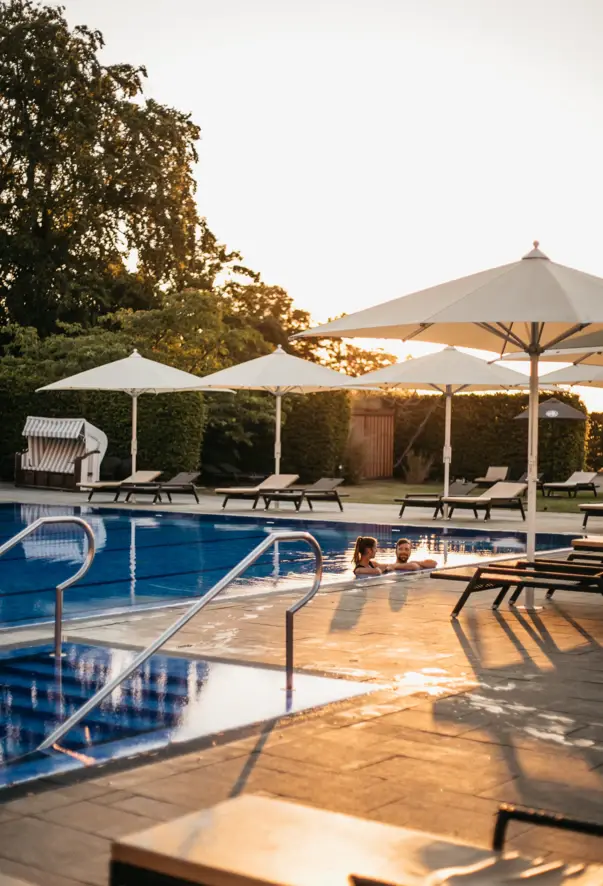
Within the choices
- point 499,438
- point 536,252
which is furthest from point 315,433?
point 536,252

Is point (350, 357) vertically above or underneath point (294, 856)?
above

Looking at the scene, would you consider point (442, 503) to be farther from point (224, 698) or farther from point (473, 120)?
point (224, 698)

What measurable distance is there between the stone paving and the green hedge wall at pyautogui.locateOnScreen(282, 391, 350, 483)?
21.3 m

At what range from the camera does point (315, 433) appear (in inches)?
1184

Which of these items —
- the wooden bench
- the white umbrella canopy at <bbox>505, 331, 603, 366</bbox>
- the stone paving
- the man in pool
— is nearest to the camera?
the wooden bench

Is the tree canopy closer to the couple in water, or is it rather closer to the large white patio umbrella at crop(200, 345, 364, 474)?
the large white patio umbrella at crop(200, 345, 364, 474)

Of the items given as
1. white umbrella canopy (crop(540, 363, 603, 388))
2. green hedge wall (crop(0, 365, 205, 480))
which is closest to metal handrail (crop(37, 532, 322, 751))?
white umbrella canopy (crop(540, 363, 603, 388))

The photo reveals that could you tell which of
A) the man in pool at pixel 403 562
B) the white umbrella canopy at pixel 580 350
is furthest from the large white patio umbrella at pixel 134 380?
the man in pool at pixel 403 562

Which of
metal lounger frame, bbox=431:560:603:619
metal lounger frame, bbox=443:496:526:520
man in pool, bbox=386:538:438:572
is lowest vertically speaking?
man in pool, bbox=386:538:438:572

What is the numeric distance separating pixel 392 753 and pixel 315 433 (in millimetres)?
24874

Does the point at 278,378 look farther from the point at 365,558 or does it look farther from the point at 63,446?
the point at 365,558

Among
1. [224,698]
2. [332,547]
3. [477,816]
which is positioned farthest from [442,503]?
[477,816]

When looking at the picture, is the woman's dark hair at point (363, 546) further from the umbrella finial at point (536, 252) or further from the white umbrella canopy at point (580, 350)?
the umbrella finial at point (536, 252)

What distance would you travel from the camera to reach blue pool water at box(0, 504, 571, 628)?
1136cm
